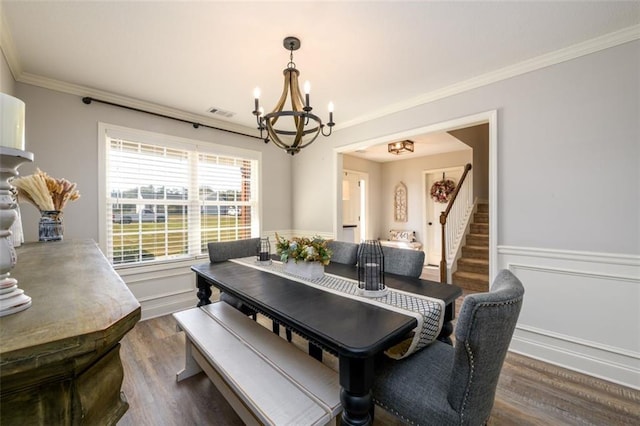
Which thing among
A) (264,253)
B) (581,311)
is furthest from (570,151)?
(264,253)

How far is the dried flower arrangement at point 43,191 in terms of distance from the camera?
186cm

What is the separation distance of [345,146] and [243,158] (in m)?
1.57

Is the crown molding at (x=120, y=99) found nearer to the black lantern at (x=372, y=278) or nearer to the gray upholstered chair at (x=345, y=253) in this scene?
the gray upholstered chair at (x=345, y=253)

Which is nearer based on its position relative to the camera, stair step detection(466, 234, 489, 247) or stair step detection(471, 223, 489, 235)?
stair step detection(466, 234, 489, 247)

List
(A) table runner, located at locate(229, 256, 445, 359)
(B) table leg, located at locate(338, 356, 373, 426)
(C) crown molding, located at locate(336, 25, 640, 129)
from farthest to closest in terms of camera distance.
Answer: (C) crown molding, located at locate(336, 25, 640, 129)
(A) table runner, located at locate(229, 256, 445, 359)
(B) table leg, located at locate(338, 356, 373, 426)

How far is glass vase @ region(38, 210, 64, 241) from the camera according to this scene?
2.06m

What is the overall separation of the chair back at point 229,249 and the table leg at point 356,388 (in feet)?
5.39

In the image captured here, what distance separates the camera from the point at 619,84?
205 centimetres

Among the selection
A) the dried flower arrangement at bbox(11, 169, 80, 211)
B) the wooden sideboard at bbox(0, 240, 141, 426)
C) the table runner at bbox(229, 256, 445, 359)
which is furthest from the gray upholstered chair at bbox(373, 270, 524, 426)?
the dried flower arrangement at bbox(11, 169, 80, 211)

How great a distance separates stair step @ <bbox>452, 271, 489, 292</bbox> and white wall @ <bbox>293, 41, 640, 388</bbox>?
59.2 inches

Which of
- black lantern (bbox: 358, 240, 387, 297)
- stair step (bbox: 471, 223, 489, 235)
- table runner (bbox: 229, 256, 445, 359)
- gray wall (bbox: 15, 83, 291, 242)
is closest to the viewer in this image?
table runner (bbox: 229, 256, 445, 359)

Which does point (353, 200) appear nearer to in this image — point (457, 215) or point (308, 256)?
point (457, 215)

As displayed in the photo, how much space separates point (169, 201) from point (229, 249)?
1.32 m

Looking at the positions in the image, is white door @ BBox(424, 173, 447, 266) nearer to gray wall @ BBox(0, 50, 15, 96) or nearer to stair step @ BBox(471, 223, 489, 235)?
stair step @ BBox(471, 223, 489, 235)
